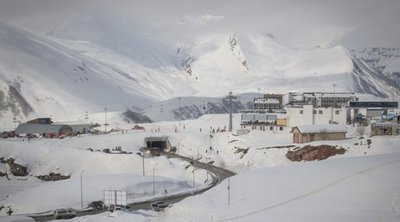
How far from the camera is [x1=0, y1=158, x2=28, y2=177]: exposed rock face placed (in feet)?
323

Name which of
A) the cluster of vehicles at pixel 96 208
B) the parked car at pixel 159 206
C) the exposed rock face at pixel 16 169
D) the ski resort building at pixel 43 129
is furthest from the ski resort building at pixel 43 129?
the parked car at pixel 159 206

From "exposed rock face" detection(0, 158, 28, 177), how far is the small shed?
53403mm

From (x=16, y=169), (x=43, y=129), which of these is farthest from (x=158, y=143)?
(x=43, y=129)

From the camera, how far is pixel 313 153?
85.2 m

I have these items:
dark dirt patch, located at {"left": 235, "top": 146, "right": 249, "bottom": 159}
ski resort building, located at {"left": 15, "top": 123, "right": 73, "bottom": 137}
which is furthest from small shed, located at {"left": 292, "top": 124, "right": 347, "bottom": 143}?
ski resort building, located at {"left": 15, "top": 123, "right": 73, "bottom": 137}

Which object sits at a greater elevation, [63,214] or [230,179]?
[230,179]

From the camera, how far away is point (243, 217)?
46375 millimetres

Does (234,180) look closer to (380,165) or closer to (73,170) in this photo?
(380,165)

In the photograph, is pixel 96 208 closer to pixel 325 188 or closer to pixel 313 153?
pixel 325 188

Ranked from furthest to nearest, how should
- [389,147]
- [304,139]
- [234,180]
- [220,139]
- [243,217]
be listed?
[220,139], [304,139], [389,147], [234,180], [243,217]

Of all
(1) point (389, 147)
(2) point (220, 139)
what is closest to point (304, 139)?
(1) point (389, 147)

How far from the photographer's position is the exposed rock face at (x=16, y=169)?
323ft

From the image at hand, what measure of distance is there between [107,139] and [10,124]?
84127mm

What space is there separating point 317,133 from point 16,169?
194 feet
